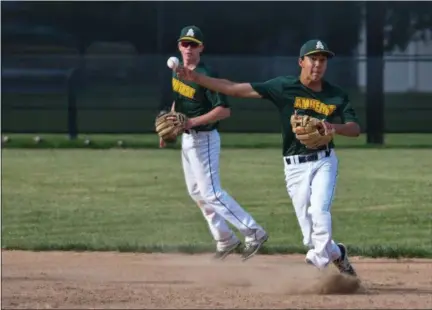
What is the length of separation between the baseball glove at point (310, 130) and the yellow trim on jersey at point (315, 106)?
156mm

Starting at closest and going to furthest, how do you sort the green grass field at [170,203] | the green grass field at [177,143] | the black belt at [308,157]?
the black belt at [308,157] → the green grass field at [170,203] → the green grass field at [177,143]

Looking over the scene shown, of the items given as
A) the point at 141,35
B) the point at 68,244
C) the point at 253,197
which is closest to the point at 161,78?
the point at 141,35

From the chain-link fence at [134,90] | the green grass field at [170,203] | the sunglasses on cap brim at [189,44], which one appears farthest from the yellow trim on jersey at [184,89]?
the chain-link fence at [134,90]

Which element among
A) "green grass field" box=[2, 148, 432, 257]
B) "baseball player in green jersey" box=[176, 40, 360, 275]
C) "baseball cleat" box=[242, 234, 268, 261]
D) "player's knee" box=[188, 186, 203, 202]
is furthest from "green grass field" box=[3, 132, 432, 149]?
"baseball player in green jersey" box=[176, 40, 360, 275]

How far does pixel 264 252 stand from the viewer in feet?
28.3

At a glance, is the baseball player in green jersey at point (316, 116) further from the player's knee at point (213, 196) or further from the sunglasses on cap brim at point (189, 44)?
the player's knee at point (213, 196)

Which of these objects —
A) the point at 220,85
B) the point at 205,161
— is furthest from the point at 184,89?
the point at 220,85

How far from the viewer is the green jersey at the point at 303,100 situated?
6.64m

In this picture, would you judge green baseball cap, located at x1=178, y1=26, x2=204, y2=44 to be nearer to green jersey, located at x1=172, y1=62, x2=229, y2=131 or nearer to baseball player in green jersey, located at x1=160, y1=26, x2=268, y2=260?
baseball player in green jersey, located at x1=160, y1=26, x2=268, y2=260

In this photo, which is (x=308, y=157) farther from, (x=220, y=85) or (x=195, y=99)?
(x=195, y=99)

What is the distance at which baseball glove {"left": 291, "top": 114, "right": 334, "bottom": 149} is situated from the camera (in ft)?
21.0

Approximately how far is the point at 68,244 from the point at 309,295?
122 inches

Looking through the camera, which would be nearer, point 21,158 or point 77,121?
point 21,158

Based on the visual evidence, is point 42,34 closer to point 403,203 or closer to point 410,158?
point 410,158
